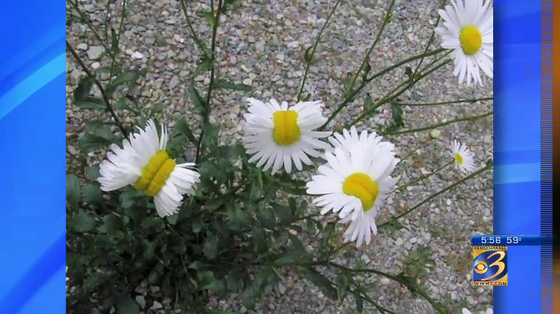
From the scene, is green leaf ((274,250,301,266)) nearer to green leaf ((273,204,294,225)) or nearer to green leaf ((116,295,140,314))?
green leaf ((273,204,294,225))

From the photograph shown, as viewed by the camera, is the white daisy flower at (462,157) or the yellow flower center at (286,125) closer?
the yellow flower center at (286,125)

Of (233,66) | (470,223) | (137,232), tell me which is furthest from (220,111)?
(470,223)

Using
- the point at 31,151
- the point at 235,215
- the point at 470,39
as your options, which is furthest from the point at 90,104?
the point at 470,39

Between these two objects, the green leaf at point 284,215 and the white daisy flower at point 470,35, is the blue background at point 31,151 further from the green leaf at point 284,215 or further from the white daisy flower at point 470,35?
the white daisy flower at point 470,35

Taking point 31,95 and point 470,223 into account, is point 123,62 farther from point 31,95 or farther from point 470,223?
point 470,223

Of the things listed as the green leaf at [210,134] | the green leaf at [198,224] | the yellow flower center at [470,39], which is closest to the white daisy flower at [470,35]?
the yellow flower center at [470,39]

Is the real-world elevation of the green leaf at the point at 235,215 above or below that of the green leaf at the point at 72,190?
above
